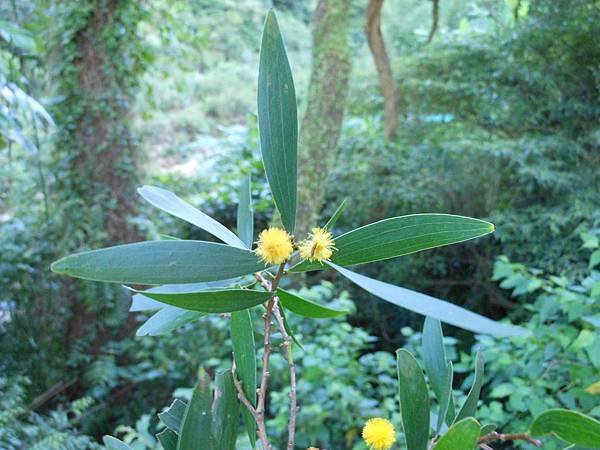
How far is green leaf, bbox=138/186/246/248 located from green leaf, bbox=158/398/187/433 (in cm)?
15

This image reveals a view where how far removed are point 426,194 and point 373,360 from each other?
1.35 meters

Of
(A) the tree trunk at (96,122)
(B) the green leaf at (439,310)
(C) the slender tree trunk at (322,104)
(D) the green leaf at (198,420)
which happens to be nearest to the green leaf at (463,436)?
(B) the green leaf at (439,310)

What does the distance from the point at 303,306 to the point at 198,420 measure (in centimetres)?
12

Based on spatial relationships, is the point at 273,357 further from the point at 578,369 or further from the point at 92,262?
the point at 92,262

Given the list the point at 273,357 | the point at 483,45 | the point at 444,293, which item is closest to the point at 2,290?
the point at 273,357

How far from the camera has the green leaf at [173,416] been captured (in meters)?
0.45

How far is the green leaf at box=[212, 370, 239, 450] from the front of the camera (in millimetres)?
407

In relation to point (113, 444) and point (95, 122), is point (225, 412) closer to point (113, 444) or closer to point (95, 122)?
point (113, 444)

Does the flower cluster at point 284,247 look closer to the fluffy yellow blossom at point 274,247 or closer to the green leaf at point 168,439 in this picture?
the fluffy yellow blossom at point 274,247

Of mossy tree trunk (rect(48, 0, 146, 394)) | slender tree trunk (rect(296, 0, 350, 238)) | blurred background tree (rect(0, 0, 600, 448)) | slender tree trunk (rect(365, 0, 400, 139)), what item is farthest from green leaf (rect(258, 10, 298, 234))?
slender tree trunk (rect(365, 0, 400, 139))

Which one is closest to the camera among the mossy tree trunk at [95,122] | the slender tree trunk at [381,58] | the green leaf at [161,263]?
the green leaf at [161,263]

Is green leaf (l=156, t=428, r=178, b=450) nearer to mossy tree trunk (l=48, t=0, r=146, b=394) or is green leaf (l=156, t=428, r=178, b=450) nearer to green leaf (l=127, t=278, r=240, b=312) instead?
green leaf (l=127, t=278, r=240, b=312)

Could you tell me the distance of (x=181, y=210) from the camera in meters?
0.42

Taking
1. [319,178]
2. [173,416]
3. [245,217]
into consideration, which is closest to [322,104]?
[319,178]
